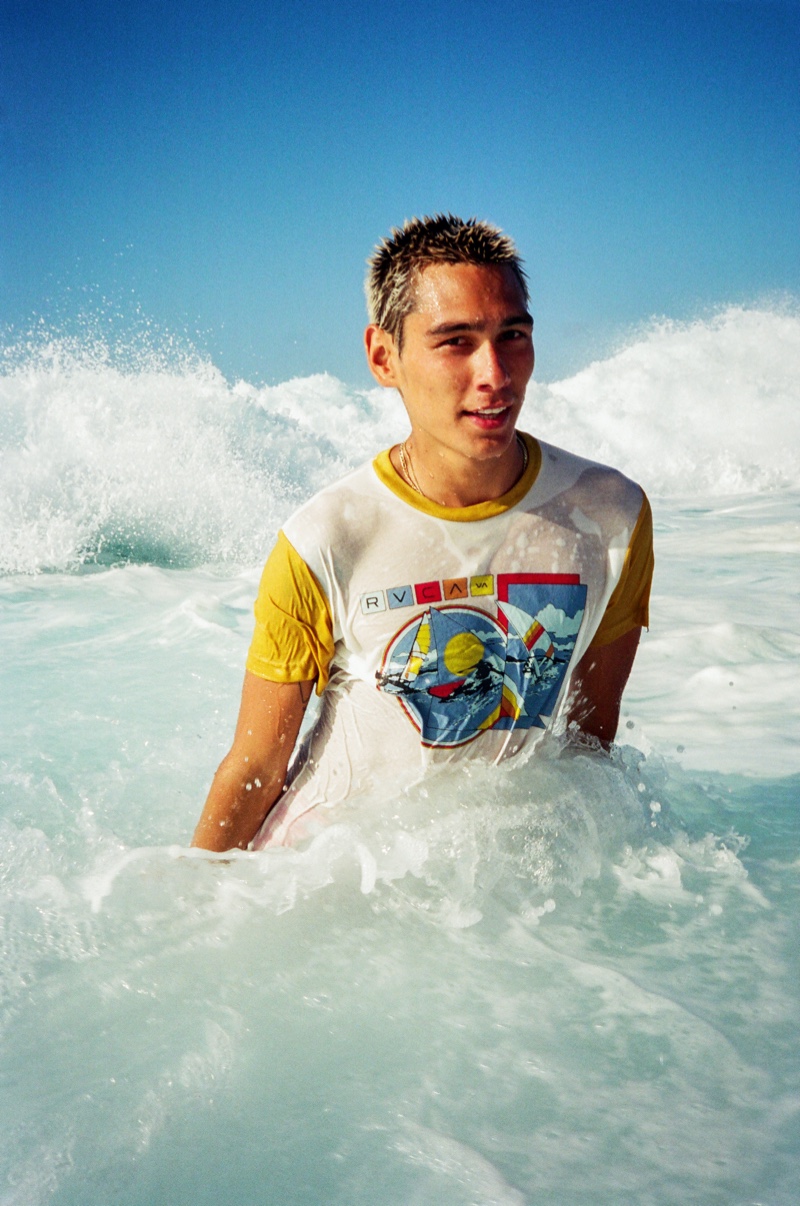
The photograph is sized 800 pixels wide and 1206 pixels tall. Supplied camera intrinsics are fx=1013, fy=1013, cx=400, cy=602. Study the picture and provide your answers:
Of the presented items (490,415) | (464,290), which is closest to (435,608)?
(490,415)

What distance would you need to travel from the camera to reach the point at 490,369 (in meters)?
2.20

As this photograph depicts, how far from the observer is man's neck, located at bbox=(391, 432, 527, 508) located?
236cm

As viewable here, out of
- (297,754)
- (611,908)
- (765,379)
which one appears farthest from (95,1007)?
(765,379)

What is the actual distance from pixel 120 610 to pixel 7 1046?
5.54 metres

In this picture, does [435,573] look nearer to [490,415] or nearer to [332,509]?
[332,509]

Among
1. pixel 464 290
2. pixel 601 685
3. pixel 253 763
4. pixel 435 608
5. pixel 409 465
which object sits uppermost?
pixel 464 290

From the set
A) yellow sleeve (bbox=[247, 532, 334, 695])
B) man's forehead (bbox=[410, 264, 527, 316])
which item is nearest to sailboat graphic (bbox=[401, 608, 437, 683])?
yellow sleeve (bbox=[247, 532, 334, 695])

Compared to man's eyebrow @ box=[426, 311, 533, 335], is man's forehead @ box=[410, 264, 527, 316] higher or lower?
higher

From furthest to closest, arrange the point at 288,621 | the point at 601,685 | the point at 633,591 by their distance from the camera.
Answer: the point at 601,685, the point at 633,591, the point at 288,621

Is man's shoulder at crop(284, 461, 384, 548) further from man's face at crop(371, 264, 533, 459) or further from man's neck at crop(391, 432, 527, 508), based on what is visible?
man's face at crop(371, 264, 533, 459)

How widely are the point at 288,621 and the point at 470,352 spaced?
0.74 meters

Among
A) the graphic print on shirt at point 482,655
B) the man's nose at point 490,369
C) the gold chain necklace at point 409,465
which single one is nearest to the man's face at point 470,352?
the man's nose at point 490,369

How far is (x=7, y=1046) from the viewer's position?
2.06 metres

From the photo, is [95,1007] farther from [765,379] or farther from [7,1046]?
[765,379]
